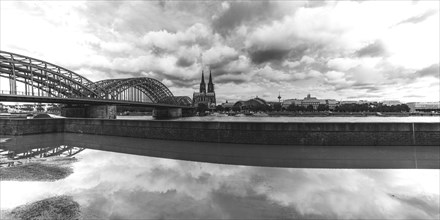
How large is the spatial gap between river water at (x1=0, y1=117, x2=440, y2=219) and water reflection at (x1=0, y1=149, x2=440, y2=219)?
0.08 ft

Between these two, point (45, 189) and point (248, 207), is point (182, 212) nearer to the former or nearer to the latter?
point (248, 207)

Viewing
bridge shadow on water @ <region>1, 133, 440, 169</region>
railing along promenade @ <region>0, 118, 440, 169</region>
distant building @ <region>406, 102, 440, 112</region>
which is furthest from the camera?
distant building @ <region>406, 102, 440, 112</region>

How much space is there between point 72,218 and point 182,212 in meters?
2.57

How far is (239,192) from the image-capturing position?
708 centimetres

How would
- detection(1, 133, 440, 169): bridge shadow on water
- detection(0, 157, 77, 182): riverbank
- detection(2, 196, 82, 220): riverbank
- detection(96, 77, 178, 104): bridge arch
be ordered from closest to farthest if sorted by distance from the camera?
detection(2, 196, 82, 220): riverbank, detection(0, 157, 77, 182): riverbank, detection(1, 133, 440, 169): bridge shadow on water, detection(96, 77, 178, 104): bridge arch

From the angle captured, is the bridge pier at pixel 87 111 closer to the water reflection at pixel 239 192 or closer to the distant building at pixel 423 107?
the water reflection at pixel 239 192

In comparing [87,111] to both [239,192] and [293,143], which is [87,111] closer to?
[293,143]

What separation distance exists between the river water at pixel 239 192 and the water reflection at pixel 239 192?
0.08ft

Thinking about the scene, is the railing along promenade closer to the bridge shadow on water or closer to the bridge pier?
→ the bridge shadow on water

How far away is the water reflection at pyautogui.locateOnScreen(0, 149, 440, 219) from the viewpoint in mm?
5523

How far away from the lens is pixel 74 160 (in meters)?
12.1

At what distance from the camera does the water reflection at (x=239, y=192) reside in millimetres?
5523

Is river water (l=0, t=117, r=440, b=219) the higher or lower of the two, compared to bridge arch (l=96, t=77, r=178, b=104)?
lower

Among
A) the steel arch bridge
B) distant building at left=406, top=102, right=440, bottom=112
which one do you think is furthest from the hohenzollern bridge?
distant building at left=406, top=102, right=440, bottom=112
